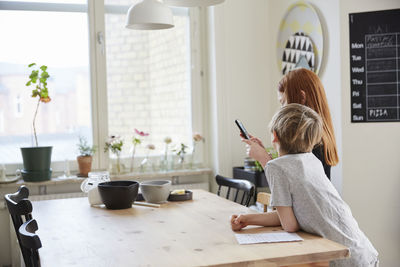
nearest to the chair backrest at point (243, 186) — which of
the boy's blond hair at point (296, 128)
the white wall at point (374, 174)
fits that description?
the boy's blond hair at point (296, 128)

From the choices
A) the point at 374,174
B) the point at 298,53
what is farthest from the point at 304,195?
the point at 298,53

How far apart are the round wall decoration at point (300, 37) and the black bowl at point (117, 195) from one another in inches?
74.5

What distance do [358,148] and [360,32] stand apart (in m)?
0.79

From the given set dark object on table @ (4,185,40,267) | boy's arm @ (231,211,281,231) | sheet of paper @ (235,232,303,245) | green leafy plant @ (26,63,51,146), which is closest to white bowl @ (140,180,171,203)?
dark object on table @ (4,185,40,267)

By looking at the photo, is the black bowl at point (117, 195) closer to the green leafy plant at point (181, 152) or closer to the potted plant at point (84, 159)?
the potted plant at point (84, 159)

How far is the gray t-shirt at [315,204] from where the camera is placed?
177 centimetres

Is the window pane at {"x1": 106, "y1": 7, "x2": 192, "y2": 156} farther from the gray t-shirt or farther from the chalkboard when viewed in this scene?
the gray t-shirt

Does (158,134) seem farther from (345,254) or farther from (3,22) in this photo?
(345,254)

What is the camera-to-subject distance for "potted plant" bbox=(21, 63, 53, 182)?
3658 mm

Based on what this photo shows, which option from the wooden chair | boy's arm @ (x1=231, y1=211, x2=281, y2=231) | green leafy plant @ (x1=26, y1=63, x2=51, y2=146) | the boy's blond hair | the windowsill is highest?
green leafy plant @ (x1=26, y1=63, x2=51, y2=146)

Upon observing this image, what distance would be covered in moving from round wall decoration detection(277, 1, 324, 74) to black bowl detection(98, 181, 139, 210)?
189 cm

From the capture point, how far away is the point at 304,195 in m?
1.79

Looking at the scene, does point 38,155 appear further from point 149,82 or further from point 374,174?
point 374,174

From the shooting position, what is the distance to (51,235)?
192cm
